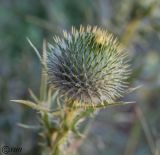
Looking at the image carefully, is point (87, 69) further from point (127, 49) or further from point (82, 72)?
point (127, 49)

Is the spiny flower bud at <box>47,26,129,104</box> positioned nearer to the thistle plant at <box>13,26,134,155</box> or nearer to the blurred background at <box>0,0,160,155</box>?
the thistle plant at <box>13,26,134,155</box>

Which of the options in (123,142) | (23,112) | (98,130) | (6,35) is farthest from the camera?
(6,35)

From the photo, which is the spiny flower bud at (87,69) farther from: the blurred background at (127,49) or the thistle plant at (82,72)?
the blurred background at (127,49)

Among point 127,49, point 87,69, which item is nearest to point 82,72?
point 87,69

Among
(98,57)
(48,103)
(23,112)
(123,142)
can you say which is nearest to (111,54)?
(98,57)

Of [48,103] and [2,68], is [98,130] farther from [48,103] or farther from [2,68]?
[48,103]
